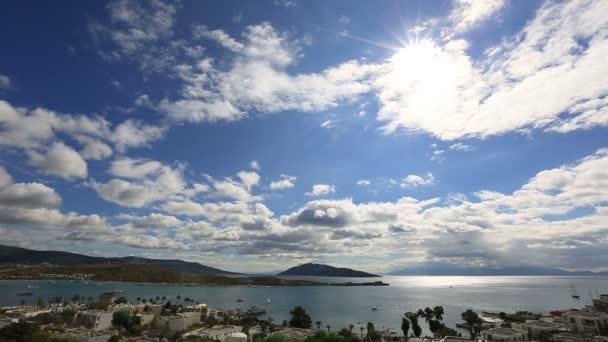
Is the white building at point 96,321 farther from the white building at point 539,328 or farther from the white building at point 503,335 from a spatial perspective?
the white building at point 539,328

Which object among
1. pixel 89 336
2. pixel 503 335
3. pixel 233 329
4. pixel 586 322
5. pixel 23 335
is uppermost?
pixel 586 322

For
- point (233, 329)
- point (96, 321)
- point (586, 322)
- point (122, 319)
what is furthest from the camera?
point (96, 321)

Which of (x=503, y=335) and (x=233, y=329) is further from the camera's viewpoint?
(x=233, y=329)

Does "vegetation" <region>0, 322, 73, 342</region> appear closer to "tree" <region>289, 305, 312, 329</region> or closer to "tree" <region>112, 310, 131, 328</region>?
"tree" <region>112, 310, 131, 328</region>

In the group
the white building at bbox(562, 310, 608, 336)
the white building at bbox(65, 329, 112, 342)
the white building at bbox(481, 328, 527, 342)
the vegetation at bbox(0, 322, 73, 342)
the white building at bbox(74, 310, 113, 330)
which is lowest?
the white building at bbox(74, 310, 113, 330)

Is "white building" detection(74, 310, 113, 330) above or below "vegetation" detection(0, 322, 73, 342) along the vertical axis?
below

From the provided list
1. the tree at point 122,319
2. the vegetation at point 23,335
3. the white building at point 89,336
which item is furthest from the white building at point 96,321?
the vegetation at point 23,335

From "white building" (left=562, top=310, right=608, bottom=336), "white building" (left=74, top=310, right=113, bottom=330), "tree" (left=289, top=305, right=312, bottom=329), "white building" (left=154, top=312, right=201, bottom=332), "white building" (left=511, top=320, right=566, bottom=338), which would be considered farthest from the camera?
"tree" (left=289, top=305, right=312, bottom=329)

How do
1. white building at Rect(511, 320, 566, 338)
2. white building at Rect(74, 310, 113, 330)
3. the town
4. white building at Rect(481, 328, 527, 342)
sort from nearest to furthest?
the town → white building at Rect(481, 328, 527, 342) → white building at Rect(511, 320, 566, 338) → white building at Rect(74, 310, 113, 330)

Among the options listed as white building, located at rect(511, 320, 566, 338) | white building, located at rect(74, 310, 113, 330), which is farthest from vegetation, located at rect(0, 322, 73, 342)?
white building, located at rect(511, 320, 566, 338)

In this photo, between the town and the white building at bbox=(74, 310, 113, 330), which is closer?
the town

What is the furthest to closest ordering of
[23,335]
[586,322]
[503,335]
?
[586,322] < [503,335] < [23,335]

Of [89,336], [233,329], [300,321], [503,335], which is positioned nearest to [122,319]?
[89,336]

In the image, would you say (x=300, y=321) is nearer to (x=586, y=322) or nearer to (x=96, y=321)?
(x=96, y=321)
